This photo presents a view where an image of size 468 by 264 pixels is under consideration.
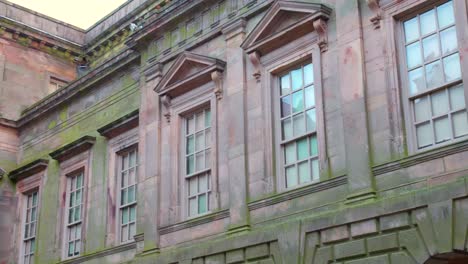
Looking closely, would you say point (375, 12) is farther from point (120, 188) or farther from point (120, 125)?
point (120, 188)

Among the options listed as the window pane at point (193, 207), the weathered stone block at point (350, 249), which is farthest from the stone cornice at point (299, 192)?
the window pane at point (193, 207)

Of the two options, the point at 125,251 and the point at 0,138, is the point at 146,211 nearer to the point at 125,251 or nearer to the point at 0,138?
the point at 125,251

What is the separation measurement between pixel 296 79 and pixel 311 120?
3.17ft

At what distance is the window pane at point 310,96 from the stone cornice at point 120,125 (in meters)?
5.62

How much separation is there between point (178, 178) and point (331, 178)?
14.1 feet

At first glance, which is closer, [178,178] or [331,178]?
[331,178]

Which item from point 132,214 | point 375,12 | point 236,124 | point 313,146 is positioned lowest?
point 132,214

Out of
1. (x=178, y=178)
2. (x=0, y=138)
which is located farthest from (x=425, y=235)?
(x=0, y=138)

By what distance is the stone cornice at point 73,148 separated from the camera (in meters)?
19.0

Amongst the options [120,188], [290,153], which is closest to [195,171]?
[290,153]

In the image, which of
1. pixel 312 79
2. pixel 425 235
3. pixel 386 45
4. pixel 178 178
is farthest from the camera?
pixel 178 178

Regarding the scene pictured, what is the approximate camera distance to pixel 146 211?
15.6m

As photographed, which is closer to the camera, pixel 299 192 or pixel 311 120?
pixel 299 192

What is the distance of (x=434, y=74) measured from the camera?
11.1 m
